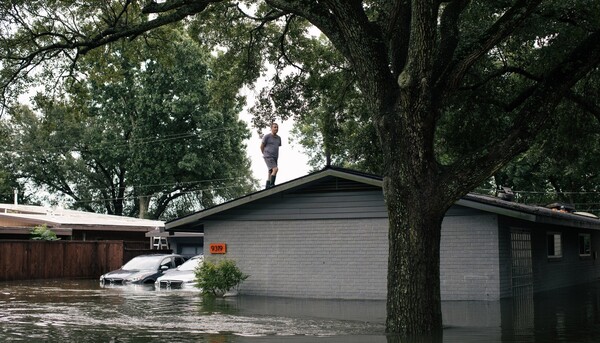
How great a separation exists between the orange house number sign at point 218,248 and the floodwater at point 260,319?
146 centimetres

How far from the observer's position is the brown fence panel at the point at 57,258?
31656 millimetres

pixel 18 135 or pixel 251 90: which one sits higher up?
pixel 18 135

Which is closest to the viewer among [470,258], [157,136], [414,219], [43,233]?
[414,219]

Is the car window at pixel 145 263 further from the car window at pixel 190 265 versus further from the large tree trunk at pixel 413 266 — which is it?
the large tree trunk at pixel 413 266

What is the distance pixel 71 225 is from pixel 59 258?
3542mm

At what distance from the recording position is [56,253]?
3409cm

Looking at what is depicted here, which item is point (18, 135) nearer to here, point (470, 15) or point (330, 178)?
point (330, 178)

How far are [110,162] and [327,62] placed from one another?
34.3 metres

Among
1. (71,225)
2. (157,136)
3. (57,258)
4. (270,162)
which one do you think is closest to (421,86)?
(270,162)

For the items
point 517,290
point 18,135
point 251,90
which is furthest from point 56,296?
point 18,135

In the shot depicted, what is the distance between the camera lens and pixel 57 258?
34062 mm

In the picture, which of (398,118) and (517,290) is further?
(517,290)

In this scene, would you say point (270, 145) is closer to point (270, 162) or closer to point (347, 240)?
point (270, 162)

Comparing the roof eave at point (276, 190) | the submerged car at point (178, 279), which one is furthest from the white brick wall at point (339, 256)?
the submerged car at point (178, 279)
